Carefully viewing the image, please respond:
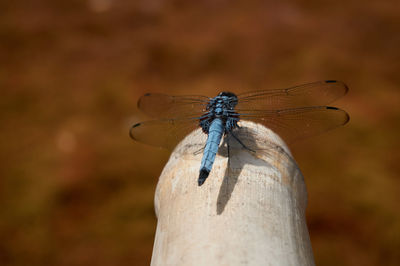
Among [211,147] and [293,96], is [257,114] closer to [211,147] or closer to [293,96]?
[293,96]

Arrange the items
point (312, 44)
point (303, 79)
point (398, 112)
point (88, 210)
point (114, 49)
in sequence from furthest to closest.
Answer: point (114, 49) → point (312, 44) → point (303, 79) → point (398, 112) → point (88, 210)

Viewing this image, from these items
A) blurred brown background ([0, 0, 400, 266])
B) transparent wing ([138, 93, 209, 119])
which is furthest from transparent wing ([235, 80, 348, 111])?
blurred brown background ([0, 0, 400, 266])

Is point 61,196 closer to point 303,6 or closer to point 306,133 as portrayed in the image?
point 306,133

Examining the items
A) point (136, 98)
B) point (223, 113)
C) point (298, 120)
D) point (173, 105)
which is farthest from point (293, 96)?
point (136, 98)

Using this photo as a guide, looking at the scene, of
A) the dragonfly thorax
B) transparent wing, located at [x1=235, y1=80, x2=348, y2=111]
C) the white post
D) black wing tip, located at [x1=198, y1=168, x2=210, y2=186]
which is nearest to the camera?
the white post

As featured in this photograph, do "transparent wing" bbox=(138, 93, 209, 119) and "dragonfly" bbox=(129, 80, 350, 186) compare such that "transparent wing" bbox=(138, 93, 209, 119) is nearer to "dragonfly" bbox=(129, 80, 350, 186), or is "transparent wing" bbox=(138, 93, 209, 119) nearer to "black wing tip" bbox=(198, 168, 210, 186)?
"dragonfly" bbox=(129, 80, 350, 186)

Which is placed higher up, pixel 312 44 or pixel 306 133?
pixel 312 44

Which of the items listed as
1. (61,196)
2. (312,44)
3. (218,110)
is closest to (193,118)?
(218,110)
